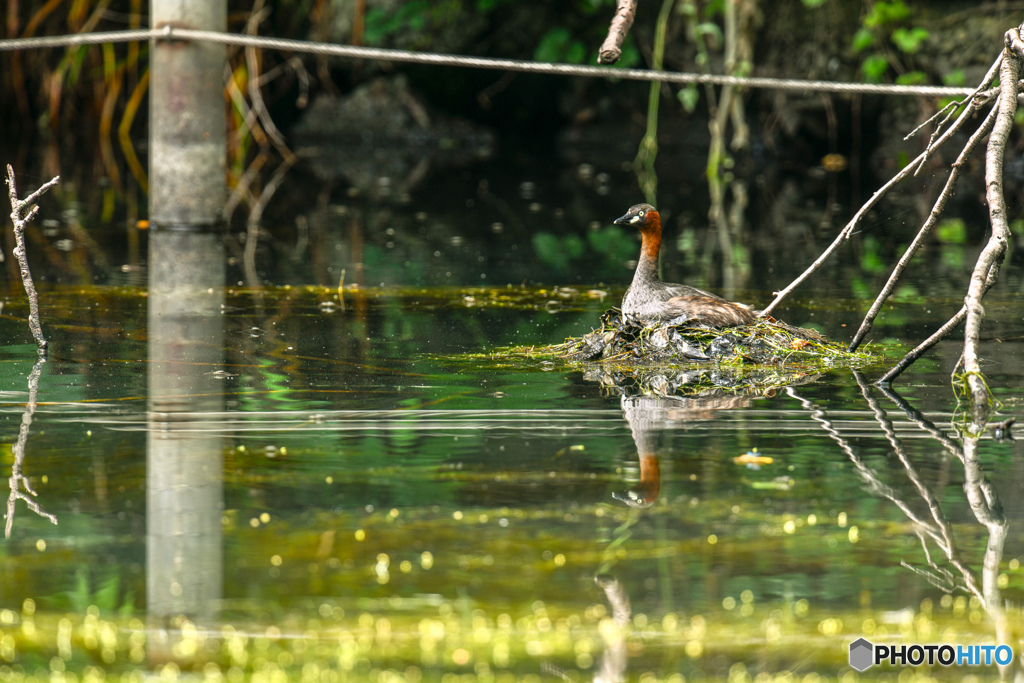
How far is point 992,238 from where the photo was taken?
13.8 ft

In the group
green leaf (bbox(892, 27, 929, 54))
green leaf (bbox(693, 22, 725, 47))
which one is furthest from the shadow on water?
green leaf (bbox(892, 27, 929, 54))

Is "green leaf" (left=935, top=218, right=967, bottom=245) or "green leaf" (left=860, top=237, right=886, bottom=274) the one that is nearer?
"green leaf" (left=860, top=237, right=886, bottom=274)

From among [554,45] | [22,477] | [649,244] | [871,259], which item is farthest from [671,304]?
[554,45]

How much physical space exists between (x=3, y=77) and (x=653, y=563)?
1624cm

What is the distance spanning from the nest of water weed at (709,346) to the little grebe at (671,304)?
4 centimetres

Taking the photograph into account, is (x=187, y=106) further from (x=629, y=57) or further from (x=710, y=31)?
(x=629, y=57)

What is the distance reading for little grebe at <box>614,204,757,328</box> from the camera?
5.28 metres

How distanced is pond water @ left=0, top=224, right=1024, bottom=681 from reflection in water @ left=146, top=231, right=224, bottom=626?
11 millimetres

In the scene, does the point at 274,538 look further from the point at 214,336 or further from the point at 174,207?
the point at 174,207

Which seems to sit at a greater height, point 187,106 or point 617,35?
point 187,106

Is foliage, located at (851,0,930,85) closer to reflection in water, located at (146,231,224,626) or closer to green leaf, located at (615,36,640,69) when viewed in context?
green leaf, located at (615,36,640,69)

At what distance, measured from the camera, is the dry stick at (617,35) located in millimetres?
3922

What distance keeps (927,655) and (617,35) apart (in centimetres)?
211

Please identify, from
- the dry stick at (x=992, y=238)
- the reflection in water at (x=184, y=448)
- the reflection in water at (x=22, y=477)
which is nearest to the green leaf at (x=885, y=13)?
the reflection in water at (x=184, y=448)
